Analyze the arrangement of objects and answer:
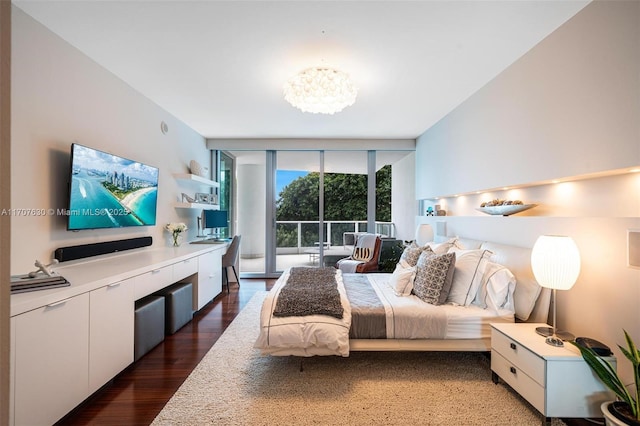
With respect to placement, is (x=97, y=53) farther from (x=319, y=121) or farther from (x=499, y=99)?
(x=499, y=99)

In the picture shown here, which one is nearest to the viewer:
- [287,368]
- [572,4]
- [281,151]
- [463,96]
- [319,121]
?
[572,4]

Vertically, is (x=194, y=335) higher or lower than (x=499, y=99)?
lower

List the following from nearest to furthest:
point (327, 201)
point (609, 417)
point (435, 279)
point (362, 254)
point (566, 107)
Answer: point (609, 417), point (566, 107), point (435, 279), point (362, 254), point (327, 201)

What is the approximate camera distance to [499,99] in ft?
9.29

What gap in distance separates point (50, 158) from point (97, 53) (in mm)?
1025

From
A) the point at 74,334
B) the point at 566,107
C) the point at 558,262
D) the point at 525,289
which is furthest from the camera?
the point at 525,289

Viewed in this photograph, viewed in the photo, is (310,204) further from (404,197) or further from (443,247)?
(443,247)

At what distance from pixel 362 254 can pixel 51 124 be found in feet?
13.2

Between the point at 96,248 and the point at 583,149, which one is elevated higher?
the point at 583,149

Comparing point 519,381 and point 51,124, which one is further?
point 51,124

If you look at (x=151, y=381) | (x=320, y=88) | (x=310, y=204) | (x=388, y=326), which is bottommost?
(x=151, y=381)

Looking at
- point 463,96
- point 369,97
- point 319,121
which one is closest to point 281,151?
point 319,121

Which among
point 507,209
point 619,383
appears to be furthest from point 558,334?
point 507,209

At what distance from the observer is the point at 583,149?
1.94 metres
